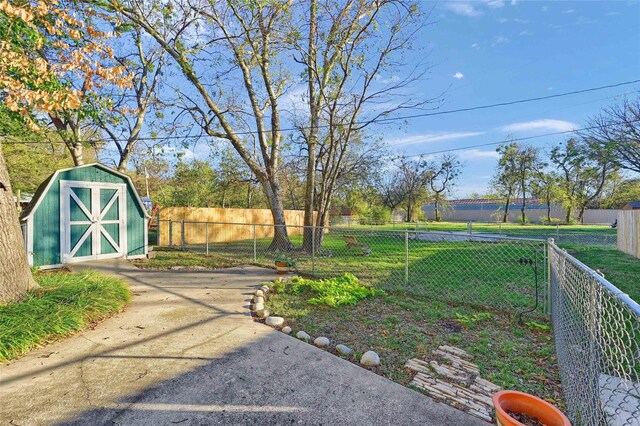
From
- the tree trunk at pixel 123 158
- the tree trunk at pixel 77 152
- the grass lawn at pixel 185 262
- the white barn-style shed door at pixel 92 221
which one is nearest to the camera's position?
the white barn-style shed door at pixel 92 221

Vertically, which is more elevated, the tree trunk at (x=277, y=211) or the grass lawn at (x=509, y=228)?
the tree trunk at (x=277, y=211)

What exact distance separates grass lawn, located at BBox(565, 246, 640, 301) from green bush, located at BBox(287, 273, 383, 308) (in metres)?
4.42

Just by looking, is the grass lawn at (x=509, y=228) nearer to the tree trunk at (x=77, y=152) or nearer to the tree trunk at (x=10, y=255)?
the tree trunk at (x=77, y=152)

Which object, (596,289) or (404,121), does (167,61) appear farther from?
(596,289)

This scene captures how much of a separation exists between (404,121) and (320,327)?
812cm

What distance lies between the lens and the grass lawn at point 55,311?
9.84ft

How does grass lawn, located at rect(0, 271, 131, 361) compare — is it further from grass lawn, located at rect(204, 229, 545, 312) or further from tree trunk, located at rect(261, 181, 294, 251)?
tree trunk, located at rect(261, 181, 294, 251)

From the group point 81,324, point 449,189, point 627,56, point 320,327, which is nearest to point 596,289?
point 320,327

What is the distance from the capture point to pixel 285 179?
1950cm

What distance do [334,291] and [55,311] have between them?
3575 mm

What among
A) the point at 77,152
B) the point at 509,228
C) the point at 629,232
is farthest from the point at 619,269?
the point at 509,228

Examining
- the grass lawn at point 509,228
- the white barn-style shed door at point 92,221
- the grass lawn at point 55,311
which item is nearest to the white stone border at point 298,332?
the grass lawn at point 55,311

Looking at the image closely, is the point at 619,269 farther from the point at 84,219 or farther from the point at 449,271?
the point at 84,219

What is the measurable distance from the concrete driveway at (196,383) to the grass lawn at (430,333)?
0.41 metres
